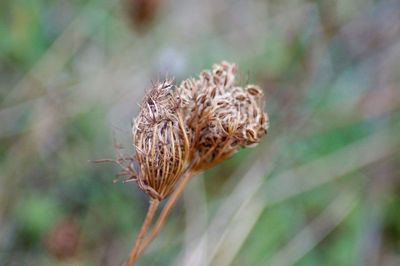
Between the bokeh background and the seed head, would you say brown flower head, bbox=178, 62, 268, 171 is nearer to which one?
the seed head

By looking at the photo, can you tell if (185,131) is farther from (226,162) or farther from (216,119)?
(226,162)

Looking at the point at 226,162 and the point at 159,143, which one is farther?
the point at 226,162

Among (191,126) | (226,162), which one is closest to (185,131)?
(191,126)

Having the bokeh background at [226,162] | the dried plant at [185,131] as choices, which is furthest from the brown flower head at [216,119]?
the bokeh background at [226,162]

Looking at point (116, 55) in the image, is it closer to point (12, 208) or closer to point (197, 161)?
point (12, 208)

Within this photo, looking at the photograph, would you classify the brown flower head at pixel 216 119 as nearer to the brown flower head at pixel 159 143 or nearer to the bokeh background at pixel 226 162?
the brown flower head at pixel 159 143

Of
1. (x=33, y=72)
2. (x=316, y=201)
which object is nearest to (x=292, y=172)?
(x=316, y=201)
